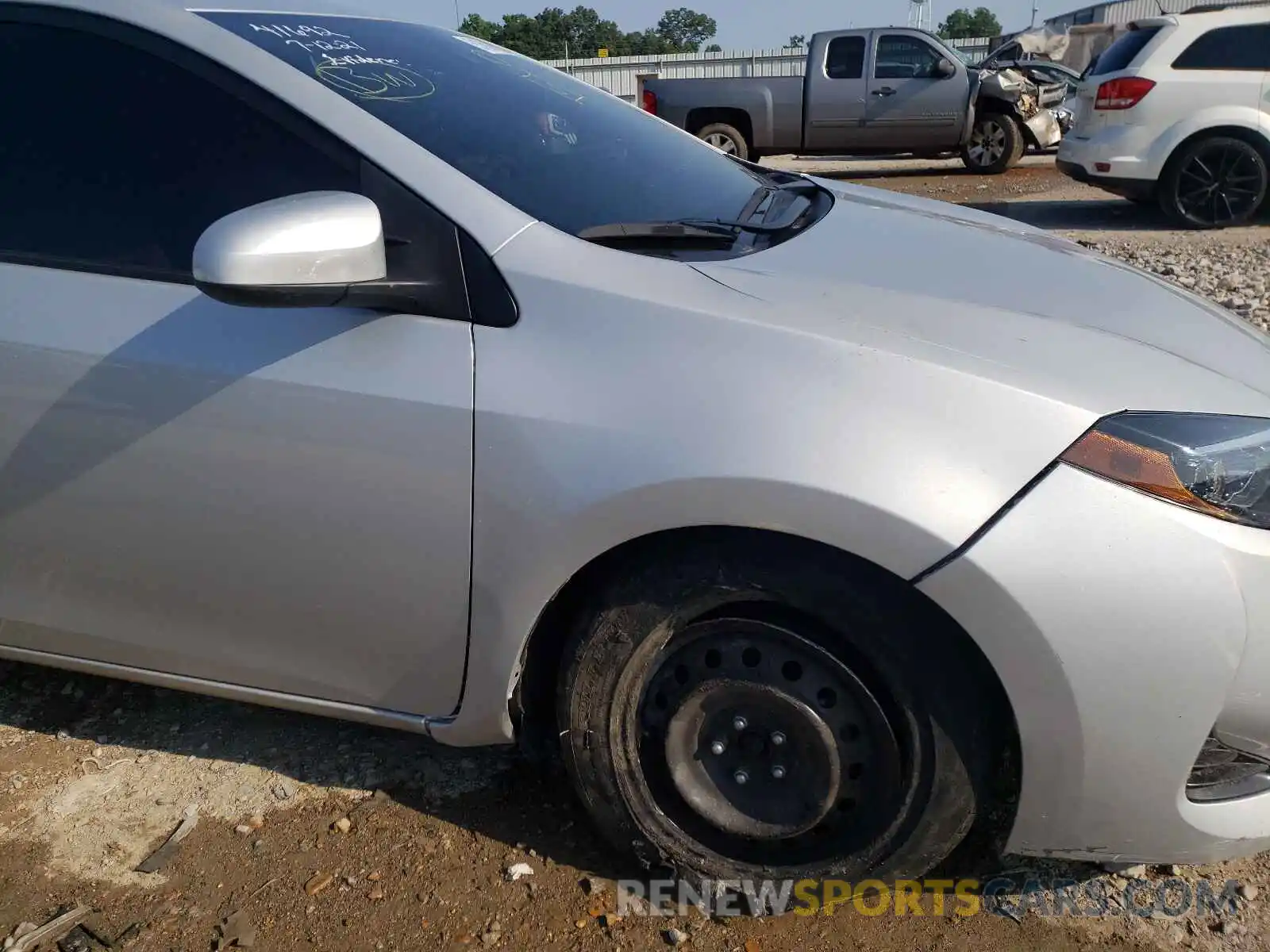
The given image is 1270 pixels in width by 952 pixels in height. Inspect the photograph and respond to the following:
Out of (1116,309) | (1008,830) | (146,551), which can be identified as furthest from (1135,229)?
(146,551)

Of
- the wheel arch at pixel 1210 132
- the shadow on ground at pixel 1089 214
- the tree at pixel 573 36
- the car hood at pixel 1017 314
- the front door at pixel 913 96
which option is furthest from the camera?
the tree at pixel 573 36

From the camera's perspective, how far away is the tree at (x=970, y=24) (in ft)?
231

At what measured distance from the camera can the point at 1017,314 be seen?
1896mm

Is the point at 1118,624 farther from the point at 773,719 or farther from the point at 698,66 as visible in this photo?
the point at 698,66

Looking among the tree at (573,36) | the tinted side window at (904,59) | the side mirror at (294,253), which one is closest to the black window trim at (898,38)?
the tinted side window at (904,59)

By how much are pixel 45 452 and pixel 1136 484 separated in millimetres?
2040

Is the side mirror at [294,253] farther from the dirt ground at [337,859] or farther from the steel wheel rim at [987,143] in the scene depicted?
the steel wheel rim at [987,143]

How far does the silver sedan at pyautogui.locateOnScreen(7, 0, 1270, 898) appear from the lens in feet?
5.45

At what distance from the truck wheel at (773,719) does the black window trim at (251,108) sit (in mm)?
559

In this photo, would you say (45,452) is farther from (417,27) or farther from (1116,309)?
(1116,309)

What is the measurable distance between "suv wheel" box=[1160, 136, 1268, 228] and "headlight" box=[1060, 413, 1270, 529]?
26.6 ft

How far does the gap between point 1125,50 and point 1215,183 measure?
4.97 ft

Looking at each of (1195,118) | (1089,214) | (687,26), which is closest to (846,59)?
(1089,214)

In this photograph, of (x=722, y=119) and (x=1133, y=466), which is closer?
(x=1133, y=466)
